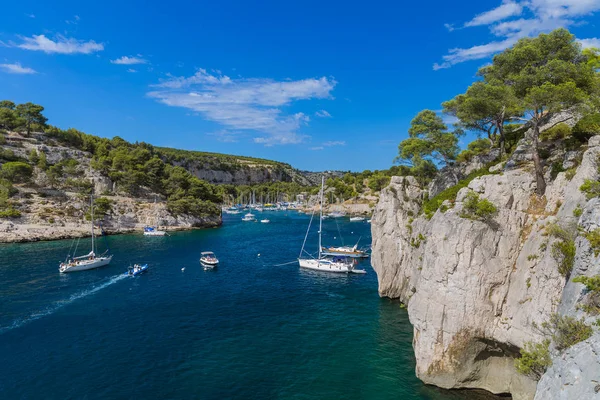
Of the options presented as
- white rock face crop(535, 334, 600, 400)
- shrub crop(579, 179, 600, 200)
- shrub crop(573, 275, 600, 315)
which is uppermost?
shrub crop(579, 179, 600, 200)

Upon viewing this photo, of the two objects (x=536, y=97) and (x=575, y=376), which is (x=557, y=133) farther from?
(x=575, y=376)

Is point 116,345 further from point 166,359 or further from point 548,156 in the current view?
point 548,156

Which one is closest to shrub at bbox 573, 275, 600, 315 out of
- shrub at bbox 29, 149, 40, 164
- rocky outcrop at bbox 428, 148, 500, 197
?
rocky outcrop at bbox 428, 148, 500, 197

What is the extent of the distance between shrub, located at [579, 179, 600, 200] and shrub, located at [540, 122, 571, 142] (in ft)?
37.8

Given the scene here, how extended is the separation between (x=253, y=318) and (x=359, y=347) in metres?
12.3

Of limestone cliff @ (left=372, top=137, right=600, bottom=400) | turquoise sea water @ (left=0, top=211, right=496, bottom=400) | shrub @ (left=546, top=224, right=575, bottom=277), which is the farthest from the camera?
turquoise sea water @ (left=0, top=211, right=496, bottom=400)

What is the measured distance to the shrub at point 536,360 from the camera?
1562 centimetres

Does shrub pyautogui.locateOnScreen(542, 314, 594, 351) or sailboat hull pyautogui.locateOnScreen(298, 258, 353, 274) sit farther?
sailboat hull pyautogui.locateOnScreen(298, 258, 353, 274)

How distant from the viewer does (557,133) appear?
27141mm

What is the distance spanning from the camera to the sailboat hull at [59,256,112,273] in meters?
55.2

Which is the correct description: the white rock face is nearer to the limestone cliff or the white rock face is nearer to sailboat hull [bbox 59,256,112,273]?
the limestone cliff

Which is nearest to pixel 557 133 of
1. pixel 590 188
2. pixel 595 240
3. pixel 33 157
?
pixel 590 188

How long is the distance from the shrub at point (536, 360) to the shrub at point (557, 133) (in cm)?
1775

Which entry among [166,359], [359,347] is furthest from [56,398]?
[359,347]
